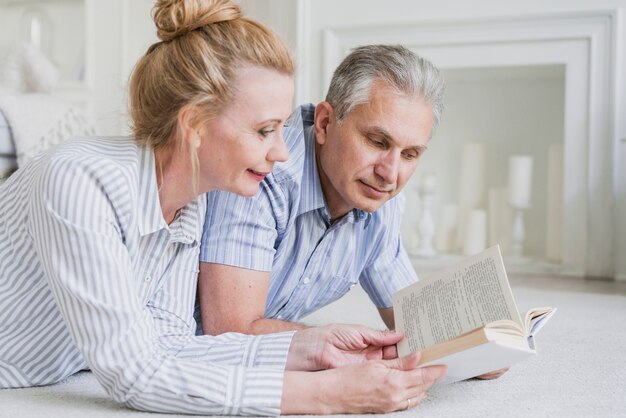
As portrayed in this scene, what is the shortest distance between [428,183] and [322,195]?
2.21 metres

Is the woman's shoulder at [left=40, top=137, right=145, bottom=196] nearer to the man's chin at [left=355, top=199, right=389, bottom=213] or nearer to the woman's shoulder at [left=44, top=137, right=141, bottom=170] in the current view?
the woman's shoulder at [left=44, top=137, right=141, bottom=170]

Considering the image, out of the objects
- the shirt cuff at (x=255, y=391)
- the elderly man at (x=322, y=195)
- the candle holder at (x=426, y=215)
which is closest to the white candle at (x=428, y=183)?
the candle holder at (x=426, y=215)

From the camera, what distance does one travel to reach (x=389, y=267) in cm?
167

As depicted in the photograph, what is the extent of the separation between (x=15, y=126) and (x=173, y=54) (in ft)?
4.01

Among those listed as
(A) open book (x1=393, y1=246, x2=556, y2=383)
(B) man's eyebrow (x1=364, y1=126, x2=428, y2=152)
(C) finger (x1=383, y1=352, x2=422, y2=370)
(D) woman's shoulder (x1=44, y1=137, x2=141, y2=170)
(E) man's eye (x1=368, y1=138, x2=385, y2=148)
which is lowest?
(C) finger (x1=383, y1=352, x2=422, y2=370)

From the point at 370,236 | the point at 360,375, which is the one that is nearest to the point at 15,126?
the point at 370,236

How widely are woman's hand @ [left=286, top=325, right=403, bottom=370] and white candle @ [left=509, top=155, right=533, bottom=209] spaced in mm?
2380

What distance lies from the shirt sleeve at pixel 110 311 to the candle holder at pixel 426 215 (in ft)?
8.63

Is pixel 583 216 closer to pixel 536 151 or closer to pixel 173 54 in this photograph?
pixel 536 151

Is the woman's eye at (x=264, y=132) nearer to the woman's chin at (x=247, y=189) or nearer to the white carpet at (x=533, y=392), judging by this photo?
the woman's chin at (x=247, y=189)

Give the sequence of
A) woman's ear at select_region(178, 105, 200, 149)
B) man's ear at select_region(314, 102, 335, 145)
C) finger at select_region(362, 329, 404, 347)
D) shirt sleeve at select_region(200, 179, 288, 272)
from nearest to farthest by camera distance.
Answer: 1. woman's ear at select_region(178, 105, 200, 149)
2. finger at select_region(362, 329, 404, 347)
3. shirt sleeve at select_region(200, 179, 288, 272)
4. man's ear at select_region(314, 102, 335, 145)

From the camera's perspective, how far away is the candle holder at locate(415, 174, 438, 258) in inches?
143

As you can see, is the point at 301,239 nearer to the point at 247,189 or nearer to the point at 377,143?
the point at 377,143

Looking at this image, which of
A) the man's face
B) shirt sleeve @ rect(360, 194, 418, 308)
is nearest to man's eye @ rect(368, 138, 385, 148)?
the man's face
